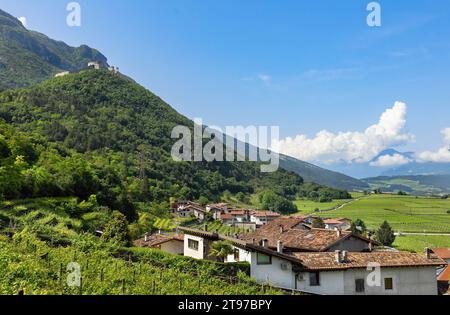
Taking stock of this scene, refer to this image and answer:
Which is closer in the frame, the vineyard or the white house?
the vineyard

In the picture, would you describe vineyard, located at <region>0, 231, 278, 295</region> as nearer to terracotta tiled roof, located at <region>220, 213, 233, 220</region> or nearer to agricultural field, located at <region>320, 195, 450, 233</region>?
agricultural field, located at <region>320, 195, 450, 233</region>

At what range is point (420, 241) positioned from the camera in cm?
7631

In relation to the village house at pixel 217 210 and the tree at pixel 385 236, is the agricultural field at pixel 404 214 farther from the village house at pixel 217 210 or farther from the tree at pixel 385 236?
the village house at pixel 217 210

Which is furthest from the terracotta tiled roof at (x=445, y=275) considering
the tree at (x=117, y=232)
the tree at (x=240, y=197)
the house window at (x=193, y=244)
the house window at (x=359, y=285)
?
the tree at (x=240, y=197)

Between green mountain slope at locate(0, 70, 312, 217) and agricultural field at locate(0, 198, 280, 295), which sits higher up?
green mountain slope at locate(0, 70, 312, 217)

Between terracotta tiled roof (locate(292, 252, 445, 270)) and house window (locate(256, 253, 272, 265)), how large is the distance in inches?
74.9

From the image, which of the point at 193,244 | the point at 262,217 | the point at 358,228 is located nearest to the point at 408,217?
the point at 358,228

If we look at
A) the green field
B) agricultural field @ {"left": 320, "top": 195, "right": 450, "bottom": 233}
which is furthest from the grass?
agricultural field @ {"left": 320, "top": 195, "right": 450, "bottom": 233}

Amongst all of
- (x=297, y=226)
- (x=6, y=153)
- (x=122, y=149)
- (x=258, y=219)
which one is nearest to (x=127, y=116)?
(x=122, y=149)

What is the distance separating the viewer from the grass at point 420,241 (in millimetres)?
69325

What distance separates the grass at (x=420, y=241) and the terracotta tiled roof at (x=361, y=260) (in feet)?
138

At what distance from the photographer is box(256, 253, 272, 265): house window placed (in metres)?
27.8

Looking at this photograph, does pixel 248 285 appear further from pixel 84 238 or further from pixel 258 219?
pixel 258 219
